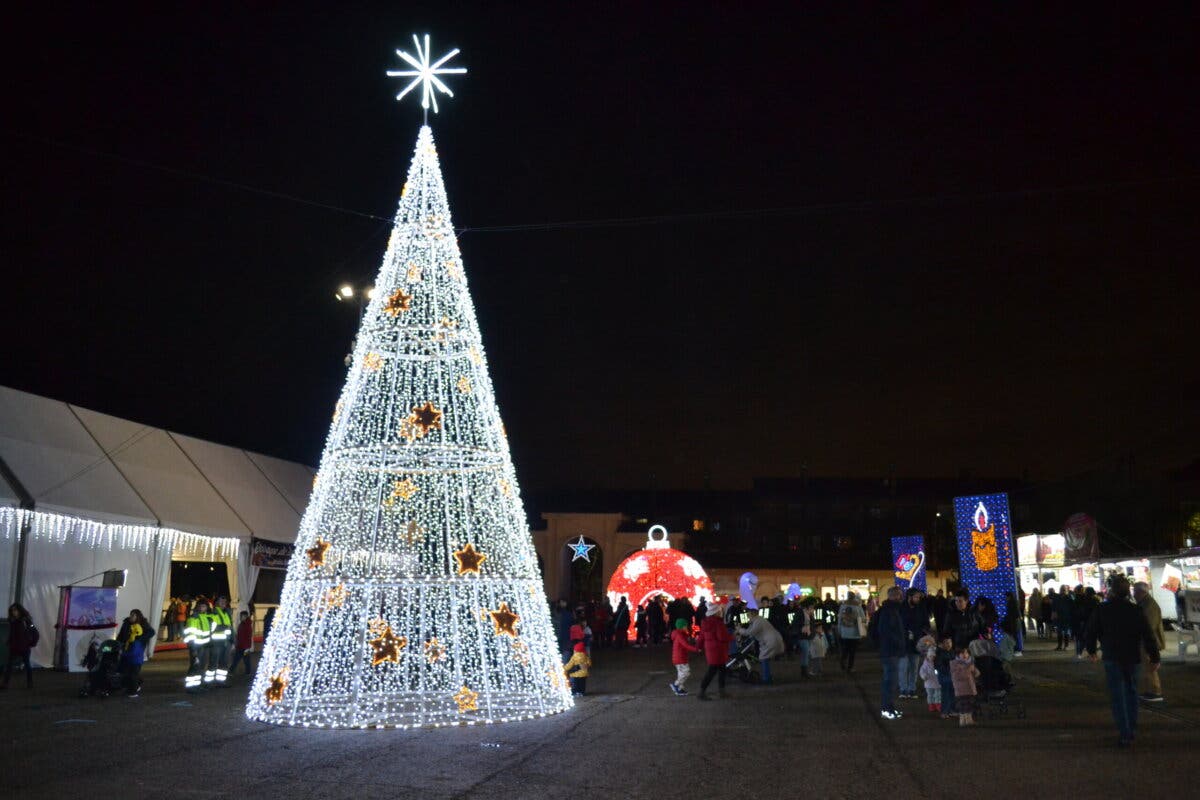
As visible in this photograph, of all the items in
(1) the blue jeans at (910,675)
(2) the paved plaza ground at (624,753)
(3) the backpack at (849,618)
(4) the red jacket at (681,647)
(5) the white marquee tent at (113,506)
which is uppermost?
(5) the white marquee tent at (113,506)

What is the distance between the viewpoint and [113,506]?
19484 millimetres

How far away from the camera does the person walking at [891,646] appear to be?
12.2 metres

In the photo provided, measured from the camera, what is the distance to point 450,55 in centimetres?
1318

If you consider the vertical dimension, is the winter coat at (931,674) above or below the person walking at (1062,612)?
below

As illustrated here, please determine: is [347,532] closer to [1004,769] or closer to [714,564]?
[1004,769]

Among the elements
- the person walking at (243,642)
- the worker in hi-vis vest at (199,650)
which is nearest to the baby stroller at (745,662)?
the worker in hi-vis vest at (199,650)

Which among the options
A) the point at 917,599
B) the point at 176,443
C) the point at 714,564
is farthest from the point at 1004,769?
the point at 714,564

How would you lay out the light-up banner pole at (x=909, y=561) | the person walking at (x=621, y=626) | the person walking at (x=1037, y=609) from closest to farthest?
the person walking at (x=621, y=626) < the person walking at (x=1037, y=609) < the light-up banner pole at (x=909, y=561)

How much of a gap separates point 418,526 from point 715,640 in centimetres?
514

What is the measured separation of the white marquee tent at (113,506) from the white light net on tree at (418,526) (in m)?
8.01

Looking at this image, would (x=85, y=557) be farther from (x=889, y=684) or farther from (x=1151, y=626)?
(x=1151, y=626)

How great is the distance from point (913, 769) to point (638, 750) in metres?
2.56

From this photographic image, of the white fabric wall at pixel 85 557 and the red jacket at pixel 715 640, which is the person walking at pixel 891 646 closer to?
the red jacket at pixel 715 640

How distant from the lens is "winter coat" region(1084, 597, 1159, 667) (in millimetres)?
9391
